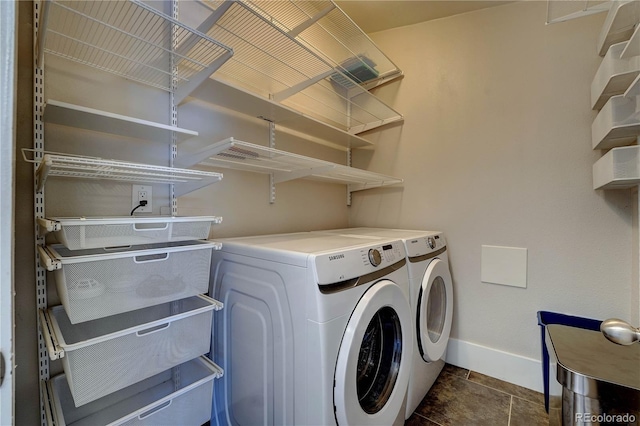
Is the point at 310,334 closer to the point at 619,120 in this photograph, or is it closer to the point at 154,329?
the point at 154,329

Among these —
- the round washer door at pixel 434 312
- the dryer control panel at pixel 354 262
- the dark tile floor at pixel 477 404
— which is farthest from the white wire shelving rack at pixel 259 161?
the dark tile floor at pixel 477 404

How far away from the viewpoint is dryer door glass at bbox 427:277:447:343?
1.69 m

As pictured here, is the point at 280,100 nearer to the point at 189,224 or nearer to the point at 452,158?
the point at 189,224

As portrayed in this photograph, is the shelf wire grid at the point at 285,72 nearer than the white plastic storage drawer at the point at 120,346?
No

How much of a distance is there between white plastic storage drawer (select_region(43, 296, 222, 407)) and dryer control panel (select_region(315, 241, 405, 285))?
496 mm

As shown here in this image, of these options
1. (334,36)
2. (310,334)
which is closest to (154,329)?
(310,334)

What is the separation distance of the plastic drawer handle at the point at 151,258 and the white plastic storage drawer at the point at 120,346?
0.69ft

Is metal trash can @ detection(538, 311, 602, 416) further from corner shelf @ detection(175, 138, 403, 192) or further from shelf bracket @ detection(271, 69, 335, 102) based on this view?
shelf bracket @ detection(271, 69, 335, 102)

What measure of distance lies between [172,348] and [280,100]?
1.49m

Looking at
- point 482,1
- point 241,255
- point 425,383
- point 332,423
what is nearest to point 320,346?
point 332,423

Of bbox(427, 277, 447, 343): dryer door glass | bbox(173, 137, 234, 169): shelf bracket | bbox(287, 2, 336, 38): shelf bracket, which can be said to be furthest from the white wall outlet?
bbox(427, 277, 447, 343): dryer door glass

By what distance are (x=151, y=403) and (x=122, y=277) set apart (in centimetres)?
49

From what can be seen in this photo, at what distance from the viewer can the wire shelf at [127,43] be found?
39.9 inches

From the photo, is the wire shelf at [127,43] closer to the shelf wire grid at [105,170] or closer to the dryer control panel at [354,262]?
the shelf wire grid at [105,170]
